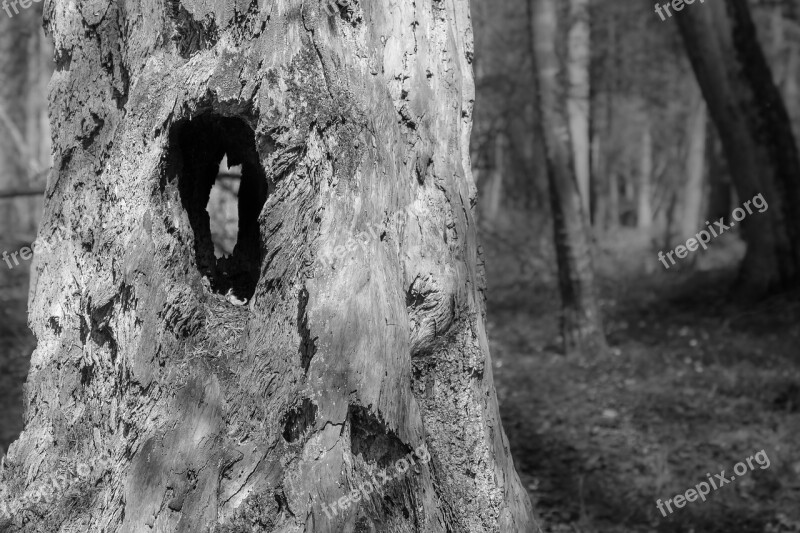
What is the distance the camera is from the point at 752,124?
31.4 feet

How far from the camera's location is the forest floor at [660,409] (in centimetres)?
540

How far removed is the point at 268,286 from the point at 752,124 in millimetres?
8609

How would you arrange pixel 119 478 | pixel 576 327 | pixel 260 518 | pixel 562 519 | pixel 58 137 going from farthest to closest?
pixel 576 327 < pixel 562 519 < pixel 58 137 < pixel 119 478 < pixel 260 518

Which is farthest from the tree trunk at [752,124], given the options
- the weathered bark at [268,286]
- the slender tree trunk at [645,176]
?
the slender tree trunk at [645,176]

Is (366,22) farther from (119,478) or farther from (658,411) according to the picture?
(658,411)

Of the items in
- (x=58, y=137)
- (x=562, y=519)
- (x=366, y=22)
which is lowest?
(x=562, y=519)

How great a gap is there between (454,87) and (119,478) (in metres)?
2.00

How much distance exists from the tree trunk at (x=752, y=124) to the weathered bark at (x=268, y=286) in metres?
7.47

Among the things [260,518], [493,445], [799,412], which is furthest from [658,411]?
[260,518]

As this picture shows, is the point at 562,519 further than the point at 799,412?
No

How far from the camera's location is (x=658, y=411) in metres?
7.28

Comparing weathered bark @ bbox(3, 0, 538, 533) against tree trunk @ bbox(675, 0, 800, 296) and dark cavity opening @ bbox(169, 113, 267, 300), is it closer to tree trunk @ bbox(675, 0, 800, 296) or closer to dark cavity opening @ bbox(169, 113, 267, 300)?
dark cavity opening @ bbox(169, 113, 267, 300)

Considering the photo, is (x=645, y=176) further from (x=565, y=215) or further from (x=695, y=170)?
(x=565, y=215)

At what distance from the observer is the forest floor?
5398 mm
